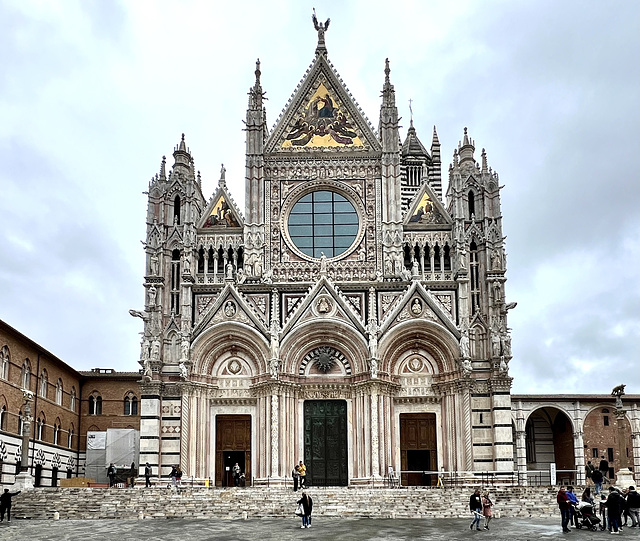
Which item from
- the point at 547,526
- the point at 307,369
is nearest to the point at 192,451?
the point at 307,369

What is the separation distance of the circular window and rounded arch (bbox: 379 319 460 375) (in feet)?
17.1

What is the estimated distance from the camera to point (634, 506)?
23.4 meters

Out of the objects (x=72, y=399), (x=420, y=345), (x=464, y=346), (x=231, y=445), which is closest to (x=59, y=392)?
(x=72, y=399)

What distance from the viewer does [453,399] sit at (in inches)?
1444

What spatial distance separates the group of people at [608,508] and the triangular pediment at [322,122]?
22.3 m

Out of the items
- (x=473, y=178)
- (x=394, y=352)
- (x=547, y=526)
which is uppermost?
(x=473, y=178)

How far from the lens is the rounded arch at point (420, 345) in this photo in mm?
36969

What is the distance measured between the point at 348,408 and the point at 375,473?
3.39 meters

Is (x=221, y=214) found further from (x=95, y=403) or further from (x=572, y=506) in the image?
(x=572, y=506)

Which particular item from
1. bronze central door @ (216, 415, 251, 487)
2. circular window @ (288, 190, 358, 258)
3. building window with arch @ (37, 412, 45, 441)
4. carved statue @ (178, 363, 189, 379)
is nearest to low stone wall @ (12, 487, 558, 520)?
bronze central door @ (216, 415, 251, 487)

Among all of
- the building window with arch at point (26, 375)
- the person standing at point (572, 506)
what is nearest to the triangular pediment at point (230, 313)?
the building window with arch at point (26, 375)

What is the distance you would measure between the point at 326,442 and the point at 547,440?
22.7 metres

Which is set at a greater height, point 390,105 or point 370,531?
point 390,105

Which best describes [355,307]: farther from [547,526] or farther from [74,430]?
[74,430]
